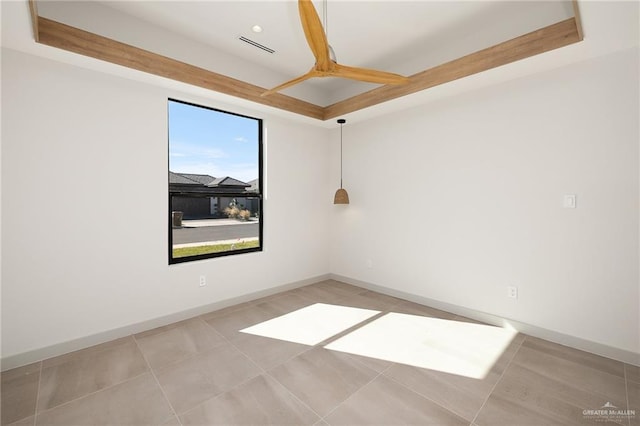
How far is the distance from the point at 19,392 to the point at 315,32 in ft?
10.4

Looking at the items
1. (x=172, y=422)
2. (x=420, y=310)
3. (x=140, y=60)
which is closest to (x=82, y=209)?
(x=140, y=60)

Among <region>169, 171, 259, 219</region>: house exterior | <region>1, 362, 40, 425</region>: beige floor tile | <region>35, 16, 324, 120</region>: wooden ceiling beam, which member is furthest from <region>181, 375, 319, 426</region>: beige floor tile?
<region>35, 16, 324, 120</region>: wooden ceiling beam

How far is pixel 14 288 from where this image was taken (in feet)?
7.79

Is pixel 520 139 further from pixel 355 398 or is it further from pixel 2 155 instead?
pixel 2 155

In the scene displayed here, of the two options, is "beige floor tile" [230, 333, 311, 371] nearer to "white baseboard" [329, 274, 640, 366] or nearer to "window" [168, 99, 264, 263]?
"window" [168, 99, 264, 263]

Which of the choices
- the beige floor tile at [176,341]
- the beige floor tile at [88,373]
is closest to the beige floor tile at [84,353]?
the beige floor tile at [88,373]

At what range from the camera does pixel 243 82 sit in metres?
3.46

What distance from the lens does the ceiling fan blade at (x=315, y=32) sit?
165 cm

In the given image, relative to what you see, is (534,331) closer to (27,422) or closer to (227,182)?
(227,182)

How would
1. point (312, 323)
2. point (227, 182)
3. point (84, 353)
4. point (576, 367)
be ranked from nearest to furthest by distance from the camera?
point (576, 367), point (84, 353), point (312, 323), point (227, 182)

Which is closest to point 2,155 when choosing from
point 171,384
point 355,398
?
point 171,384

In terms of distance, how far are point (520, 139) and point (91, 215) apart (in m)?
4.19

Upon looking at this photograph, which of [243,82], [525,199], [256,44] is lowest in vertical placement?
[525,199]

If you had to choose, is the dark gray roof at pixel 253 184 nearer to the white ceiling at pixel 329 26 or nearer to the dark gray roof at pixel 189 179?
the dark gray roof at pixel 189 179
